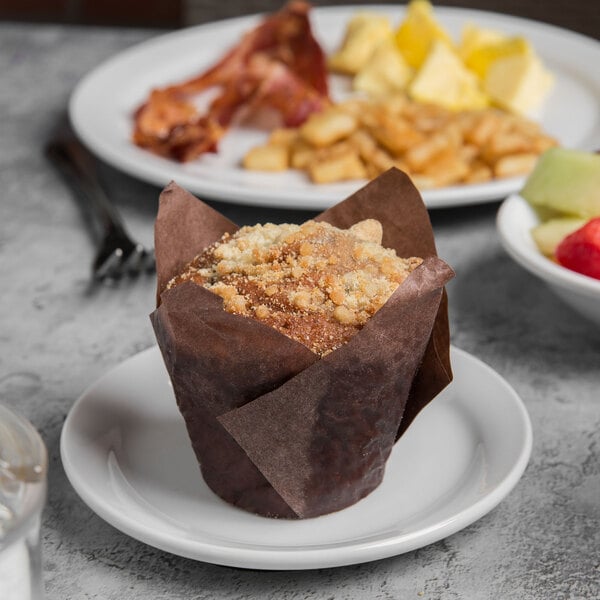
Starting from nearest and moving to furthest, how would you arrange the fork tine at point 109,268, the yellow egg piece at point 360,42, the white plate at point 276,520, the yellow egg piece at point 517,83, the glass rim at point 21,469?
the glass rim at point 21,469 → the white plate at point 276,520 → the fork tine at point 109,268 → the yellow egg piece at point 517,83 → the yellow egg piece at point 360,42

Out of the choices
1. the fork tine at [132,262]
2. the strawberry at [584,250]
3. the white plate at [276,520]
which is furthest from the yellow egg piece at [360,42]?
the white plate at [276,520]

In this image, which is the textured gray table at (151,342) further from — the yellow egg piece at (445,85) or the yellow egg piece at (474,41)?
the yellow egg piece at (474,41)

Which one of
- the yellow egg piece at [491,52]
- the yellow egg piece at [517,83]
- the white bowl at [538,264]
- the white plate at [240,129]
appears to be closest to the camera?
the white bowl at [538,264]

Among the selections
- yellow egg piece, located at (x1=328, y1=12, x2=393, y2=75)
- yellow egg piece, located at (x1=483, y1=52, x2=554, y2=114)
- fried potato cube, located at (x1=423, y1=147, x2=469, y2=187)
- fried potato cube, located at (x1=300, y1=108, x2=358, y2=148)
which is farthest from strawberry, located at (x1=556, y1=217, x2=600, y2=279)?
yellow egg piece, located at (x1=328, y1=12, x2=393, y2=75)

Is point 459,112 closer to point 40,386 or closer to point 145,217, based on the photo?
point 145,217

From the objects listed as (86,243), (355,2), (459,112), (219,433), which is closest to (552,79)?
(459,112)

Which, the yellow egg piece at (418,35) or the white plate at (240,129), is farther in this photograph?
the yellow egg piece at (418,35)

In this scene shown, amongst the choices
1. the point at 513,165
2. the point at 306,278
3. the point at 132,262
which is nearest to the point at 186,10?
the point at 513,165

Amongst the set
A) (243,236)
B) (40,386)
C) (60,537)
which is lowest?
(40,386)
